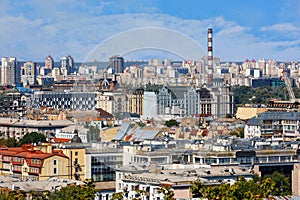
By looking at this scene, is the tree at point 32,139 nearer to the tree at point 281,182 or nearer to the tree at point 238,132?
the tree at point 238,132

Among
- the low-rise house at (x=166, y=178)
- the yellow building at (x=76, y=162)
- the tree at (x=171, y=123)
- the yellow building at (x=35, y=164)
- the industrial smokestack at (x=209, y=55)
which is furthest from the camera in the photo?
the industrial smokestack at (x=209, y=55)

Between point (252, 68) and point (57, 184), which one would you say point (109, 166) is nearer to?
point (57, 184)

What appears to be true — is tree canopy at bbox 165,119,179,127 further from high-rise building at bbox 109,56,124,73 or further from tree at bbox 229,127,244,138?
high-rise building at bbox 109,56,124,73

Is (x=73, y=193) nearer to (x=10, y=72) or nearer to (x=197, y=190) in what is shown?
(x=197, y=190)

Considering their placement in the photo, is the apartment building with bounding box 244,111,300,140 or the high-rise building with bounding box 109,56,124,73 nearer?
the high-rise building with bounding box 109,56,124,73

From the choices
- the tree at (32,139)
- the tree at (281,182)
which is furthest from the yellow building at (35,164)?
the tree at (32,139)

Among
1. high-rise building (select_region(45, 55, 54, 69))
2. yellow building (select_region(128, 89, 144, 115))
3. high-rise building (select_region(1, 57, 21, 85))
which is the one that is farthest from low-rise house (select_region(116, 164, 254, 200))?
high-rise building (select_region(45, 55, 54, 69))

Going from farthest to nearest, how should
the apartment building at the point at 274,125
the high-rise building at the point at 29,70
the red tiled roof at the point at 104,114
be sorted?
the high-rise building at the point at 29,70 < the apartment building at the point at 274,125 < the red tiled roof at the point at 104,114
